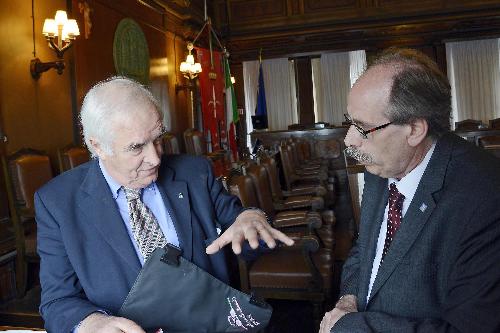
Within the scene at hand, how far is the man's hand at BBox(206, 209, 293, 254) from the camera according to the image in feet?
4.47

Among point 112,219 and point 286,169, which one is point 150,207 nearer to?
point 112,219

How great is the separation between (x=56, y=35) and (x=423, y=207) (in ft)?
15.8

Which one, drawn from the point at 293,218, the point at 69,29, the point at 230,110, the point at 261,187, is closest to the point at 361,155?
the point at 293,218

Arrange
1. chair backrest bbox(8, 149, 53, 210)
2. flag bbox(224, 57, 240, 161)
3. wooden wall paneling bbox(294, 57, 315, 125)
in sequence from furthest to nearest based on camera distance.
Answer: wooden wall paneling bbox(294, 57, 315, 125)
flag bbox(224, 57, 240, 161)
chair backrest bbox(8, 149, 53, 210)

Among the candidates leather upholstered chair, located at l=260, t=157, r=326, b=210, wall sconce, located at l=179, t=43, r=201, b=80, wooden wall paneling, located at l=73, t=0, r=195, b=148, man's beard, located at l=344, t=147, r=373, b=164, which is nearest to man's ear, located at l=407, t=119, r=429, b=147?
man's beard, located at l=344, t=147, r=373, b=164

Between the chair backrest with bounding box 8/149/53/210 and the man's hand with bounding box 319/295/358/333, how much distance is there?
3034mm

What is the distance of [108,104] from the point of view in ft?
4.57

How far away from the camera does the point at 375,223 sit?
5.26 ft

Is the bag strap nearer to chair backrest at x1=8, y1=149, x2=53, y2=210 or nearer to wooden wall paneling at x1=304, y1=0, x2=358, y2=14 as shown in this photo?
chair backrest at x1=8, y1=149, x2=53, y2=210

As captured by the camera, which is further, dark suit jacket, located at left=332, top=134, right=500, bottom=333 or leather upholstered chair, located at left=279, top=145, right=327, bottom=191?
leather upholstered chair, located at left=279, top=145, right=327, bottom=191

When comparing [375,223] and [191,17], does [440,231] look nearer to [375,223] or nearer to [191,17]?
[375,223]

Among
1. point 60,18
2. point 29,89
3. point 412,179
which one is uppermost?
point 60,18

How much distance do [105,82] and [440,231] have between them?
43.0 inches

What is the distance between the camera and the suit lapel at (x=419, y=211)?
1.32 metres
